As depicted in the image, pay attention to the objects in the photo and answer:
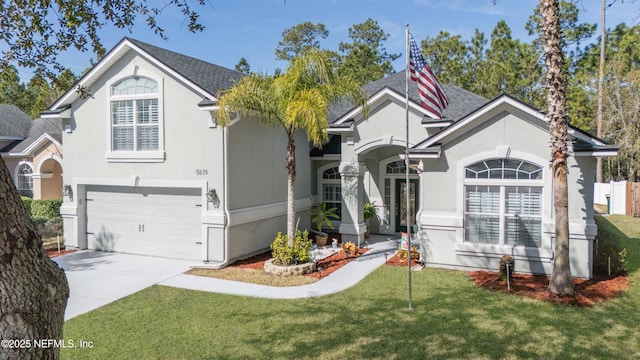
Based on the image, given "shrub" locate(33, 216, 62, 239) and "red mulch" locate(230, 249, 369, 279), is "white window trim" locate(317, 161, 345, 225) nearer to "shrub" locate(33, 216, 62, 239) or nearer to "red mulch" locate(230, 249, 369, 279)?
"red mulch" locate(230, 249, 369, 279)

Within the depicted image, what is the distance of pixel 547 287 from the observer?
32.8 feet

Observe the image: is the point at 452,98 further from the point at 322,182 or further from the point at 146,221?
the point at 146,221

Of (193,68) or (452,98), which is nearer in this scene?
(193,68)

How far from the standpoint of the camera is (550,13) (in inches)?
354

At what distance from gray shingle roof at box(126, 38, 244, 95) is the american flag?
5256 mm

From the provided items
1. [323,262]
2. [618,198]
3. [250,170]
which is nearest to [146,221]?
[250,170]

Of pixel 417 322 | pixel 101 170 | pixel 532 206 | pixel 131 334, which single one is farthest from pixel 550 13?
pixel 101 170

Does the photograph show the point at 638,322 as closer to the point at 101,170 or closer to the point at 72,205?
the point at 101,170

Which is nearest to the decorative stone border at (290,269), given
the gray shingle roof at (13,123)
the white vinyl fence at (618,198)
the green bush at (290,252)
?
the green bush at (290,252)

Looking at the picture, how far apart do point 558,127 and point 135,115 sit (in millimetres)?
12236

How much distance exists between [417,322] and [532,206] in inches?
212

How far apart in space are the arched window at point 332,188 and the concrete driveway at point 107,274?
6887mm

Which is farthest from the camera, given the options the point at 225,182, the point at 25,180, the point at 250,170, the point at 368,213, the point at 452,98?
the point at 25,180

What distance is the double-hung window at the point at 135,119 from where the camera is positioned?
13492 millimetres
